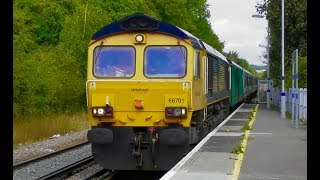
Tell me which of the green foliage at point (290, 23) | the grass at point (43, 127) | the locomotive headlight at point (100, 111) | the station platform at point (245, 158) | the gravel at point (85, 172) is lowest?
the gravel at point (85, 172)

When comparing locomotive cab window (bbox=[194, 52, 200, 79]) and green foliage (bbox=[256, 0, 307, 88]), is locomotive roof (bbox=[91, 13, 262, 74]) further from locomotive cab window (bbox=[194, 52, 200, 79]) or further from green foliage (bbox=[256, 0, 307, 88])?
green foliage (bbox=[256, 0, 307, 88])

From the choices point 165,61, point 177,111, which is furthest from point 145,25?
point 177,111

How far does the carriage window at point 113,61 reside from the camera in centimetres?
1164

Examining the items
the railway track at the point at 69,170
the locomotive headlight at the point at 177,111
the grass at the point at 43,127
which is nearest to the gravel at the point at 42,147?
the grass at the point at 43,127

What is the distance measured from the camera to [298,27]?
3344cm

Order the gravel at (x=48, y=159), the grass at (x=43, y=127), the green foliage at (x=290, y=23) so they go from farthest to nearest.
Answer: the green foliage at (x=290, y=23) < the grass at (x=43, y=127) < the gravel at (x=48, y=159)

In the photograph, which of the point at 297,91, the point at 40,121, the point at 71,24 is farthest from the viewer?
the point at 71,24

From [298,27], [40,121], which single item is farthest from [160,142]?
[298,27]

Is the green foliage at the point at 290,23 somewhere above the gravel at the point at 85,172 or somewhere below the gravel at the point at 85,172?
above

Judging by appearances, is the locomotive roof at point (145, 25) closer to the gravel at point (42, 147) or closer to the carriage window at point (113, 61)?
the carriage window at point (113, 61)

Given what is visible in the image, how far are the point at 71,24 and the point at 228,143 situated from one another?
1799 cm

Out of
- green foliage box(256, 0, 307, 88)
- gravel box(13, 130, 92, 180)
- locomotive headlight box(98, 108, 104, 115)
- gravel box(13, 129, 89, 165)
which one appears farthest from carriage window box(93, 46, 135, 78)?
green foliage box(256, 0, 307, 88)

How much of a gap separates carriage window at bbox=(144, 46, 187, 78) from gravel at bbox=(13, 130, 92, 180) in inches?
141
